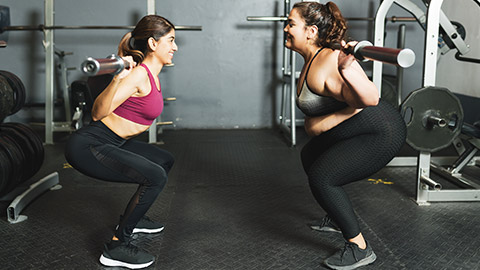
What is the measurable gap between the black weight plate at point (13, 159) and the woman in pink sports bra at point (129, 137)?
2.38 feet

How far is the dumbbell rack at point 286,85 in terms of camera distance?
4238mm

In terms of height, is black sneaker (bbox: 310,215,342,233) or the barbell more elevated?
the barbell

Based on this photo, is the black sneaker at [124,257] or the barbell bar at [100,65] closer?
the barbell bar at [100,65]

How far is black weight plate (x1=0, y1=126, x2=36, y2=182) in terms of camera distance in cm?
271

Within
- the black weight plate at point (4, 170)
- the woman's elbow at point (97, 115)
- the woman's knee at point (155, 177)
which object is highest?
the woman's elbow at point (97, 115)

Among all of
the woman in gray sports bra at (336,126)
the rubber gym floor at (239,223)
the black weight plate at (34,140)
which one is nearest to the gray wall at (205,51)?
the rubber gym floor at (239,223)

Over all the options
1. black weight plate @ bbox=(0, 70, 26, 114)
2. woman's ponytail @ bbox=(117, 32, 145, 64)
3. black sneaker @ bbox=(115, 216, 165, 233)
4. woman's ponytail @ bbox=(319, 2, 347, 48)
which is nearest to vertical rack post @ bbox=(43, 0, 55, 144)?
black weight plate @ bbox=(0, 70, 26, 114)

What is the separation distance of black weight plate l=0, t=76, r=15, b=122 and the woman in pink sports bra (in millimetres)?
829

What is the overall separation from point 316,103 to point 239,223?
86cm

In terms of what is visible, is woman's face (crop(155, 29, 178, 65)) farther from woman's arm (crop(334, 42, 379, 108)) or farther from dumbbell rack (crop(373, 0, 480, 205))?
dumbbell rack (crop(373, 0, 480, 205))

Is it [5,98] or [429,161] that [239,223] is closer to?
[429,161]

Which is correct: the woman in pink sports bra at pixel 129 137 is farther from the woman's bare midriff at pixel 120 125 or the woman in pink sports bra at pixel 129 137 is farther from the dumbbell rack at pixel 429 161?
the dumbbell rack at pixel 429 161

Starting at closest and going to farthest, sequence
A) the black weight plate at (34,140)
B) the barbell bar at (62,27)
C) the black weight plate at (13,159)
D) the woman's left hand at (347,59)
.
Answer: the woman's left hand at (347,59) → the black weight plate at (13,159) → the black weight plate at (34,140) → the barbell bar at (62,27)

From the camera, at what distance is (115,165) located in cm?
196
